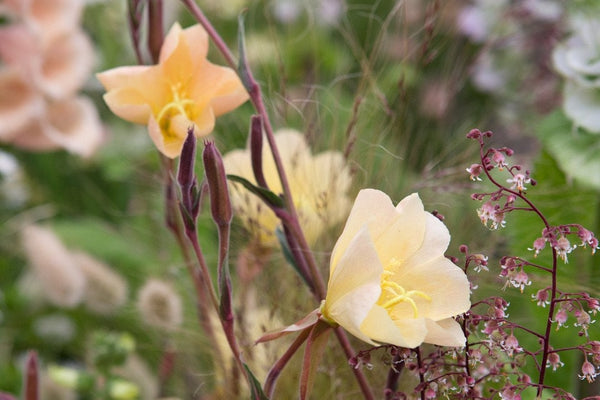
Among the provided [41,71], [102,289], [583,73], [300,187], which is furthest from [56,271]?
[583,73]

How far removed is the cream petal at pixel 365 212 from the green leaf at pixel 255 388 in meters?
0.04

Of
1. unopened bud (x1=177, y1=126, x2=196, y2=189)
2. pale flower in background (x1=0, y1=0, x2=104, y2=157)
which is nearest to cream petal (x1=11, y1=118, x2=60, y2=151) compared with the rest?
pale flower in background (x1=0, y1=0, x2=104, y2=157)

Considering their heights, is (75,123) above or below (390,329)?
below

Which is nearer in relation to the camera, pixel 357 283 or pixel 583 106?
pixel 357 283

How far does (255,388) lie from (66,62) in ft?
1.38

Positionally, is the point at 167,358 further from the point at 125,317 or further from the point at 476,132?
the point at 476,132

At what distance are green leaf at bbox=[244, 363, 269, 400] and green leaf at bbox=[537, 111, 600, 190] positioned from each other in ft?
0.75

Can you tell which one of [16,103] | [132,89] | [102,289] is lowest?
[102,289]

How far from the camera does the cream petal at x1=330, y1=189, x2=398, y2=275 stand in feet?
0.74

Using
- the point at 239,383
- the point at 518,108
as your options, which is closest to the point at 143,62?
the point at 239,383

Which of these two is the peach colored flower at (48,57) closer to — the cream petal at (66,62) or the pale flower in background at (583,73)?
the cream petal at (66,62)

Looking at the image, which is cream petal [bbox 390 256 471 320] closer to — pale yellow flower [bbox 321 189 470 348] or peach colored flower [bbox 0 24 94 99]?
Result: pale yellow flower [bbox 321 189 470 348]

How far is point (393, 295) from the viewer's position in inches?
9.6

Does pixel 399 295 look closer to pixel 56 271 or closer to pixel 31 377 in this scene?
pixel 31 377
